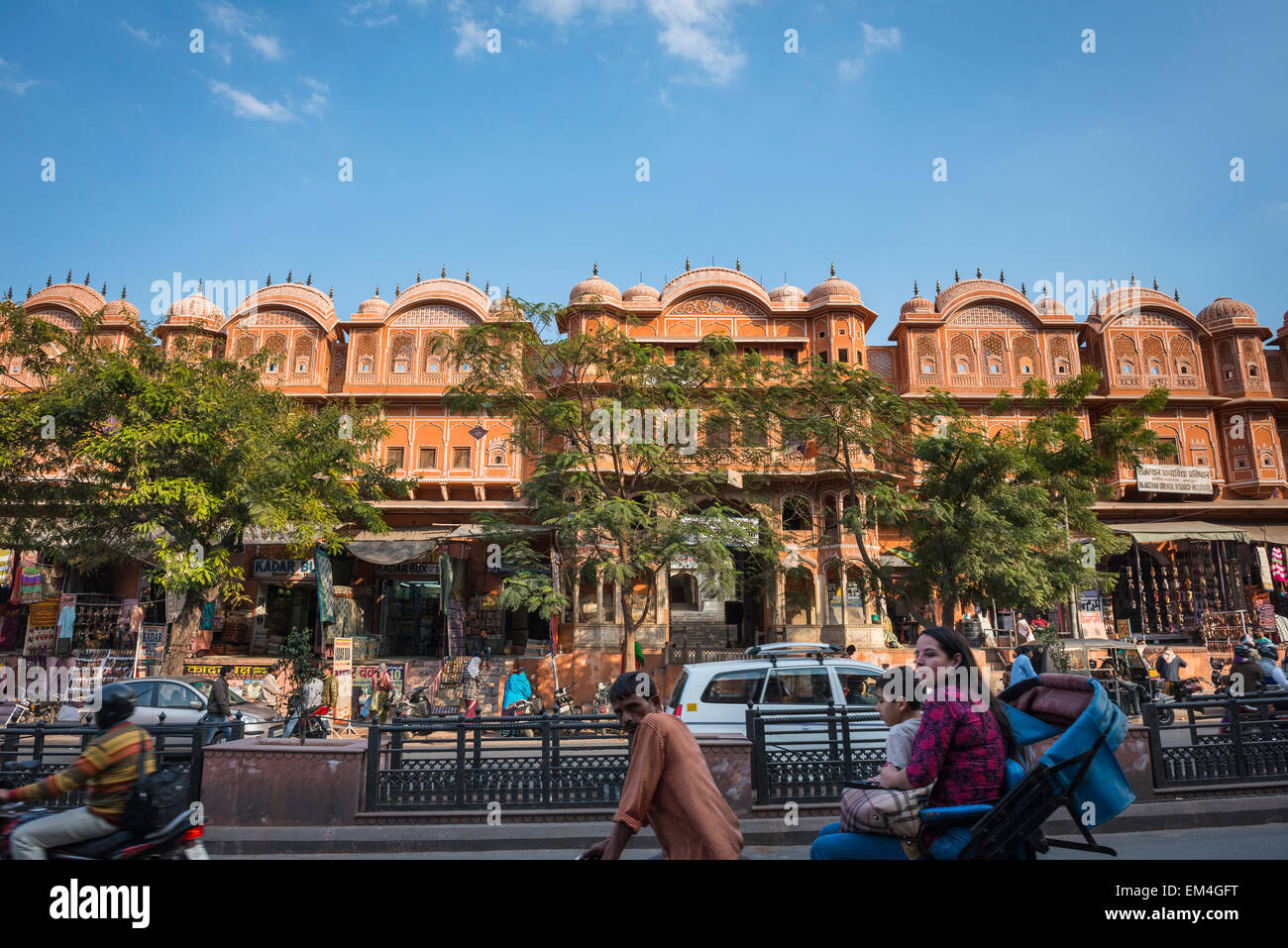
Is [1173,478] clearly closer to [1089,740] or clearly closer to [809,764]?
[809,764]

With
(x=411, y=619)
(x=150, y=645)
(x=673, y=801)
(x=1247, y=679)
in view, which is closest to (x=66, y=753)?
(x=673, y=801)

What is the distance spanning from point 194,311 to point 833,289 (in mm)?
23364

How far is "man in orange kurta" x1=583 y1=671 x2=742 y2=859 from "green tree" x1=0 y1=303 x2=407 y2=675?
15.9 metres

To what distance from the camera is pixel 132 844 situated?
12.6 ft

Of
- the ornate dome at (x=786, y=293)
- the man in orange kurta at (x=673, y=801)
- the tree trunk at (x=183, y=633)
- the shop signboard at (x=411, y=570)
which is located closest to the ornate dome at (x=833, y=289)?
the ornate dome at (x=786, y=293)

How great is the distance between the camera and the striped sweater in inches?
150

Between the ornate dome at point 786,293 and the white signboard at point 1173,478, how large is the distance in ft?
42.7

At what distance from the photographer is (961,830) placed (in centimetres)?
293

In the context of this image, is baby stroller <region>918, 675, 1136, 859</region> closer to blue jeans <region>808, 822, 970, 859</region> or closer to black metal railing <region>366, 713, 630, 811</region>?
blue jeans <region>808, 822, 970, 859</region>
